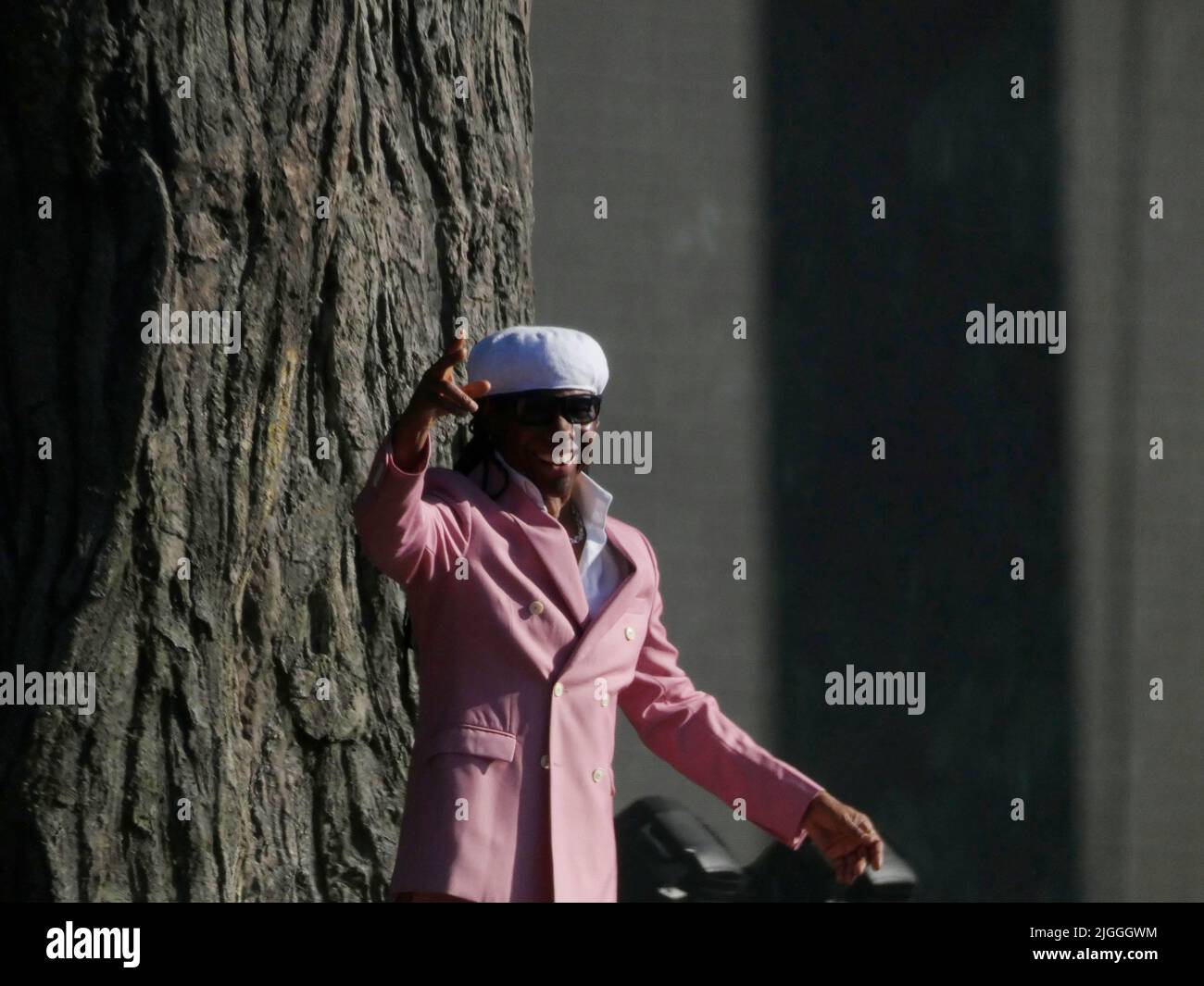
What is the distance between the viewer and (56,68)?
4289 millimetres

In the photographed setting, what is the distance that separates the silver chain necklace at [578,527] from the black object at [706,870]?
2.83 m

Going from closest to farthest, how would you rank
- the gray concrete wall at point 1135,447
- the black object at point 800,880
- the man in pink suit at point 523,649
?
the man in pink suit at point 523,649 < the black object at point 800,880 < the gray concrete wall at point 1135,447

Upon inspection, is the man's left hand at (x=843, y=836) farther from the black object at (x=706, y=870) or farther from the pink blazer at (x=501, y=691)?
the black object at (x=706, y=870)

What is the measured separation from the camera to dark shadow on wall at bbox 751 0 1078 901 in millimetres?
7289

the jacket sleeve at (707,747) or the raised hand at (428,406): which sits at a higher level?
the raised hand at (428,406)

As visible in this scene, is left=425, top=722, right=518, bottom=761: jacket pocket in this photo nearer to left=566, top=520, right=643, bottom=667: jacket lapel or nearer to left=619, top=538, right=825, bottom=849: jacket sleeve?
left=566, top=520, right=643, bottom=667: jacket lapel

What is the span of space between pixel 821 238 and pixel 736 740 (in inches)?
147

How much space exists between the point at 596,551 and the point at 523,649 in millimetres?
319

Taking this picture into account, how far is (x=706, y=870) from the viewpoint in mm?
6688

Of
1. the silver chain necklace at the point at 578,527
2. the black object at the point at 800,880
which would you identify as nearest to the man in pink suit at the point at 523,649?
the silver chain necklace at the point at 578,527

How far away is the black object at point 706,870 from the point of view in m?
6.59

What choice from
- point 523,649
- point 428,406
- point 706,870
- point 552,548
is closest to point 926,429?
point 706,870

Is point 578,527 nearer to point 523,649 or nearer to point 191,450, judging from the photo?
point 523,649

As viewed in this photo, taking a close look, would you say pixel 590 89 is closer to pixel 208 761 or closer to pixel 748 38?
pixel 748 38
